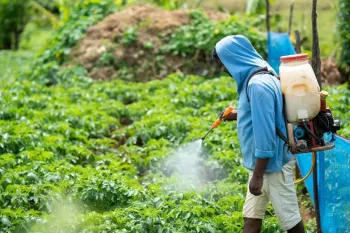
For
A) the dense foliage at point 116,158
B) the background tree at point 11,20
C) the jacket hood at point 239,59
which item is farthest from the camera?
the background tree at point 11,20

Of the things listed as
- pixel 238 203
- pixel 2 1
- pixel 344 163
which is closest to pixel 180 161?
pixel 238 203

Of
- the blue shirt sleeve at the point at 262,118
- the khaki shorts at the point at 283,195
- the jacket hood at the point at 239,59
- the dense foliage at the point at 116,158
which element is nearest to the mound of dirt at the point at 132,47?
the dense foliage at the point at 116,158

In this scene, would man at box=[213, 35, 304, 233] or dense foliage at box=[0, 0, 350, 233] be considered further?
dense foliage at box=[0, 0, 350, 233]

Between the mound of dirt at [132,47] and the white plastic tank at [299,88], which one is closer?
the white plastic tank at [299,88]

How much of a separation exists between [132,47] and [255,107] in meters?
9.26

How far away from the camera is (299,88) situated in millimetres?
4707

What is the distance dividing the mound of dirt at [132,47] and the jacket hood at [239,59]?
8125 millimetres

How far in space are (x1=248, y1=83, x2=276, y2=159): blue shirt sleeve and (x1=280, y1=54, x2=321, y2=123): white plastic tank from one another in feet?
0.55

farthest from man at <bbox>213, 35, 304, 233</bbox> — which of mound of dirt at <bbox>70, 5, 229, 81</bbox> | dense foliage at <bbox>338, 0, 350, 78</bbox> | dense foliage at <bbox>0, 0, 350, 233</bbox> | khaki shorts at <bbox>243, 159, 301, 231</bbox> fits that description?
mound of dirt at <bbox>70, 5, 229, 81</bbox>

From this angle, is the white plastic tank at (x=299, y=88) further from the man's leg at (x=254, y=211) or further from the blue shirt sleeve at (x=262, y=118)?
the man's leg at (x=254, y=211)

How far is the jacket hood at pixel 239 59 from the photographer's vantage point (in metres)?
4.92

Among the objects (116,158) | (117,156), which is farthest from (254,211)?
(117,156)

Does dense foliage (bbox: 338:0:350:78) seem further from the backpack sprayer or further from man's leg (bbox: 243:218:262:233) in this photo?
man's leg (bbox: 243:218:262:233)

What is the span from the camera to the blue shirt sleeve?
4.64 m
